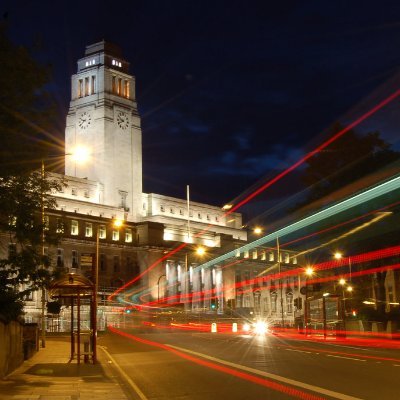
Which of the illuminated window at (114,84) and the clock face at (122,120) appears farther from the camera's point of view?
the illuminated window at (114,84)

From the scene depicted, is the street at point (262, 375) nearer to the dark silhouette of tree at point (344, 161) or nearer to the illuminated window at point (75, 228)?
the dark silhouette of tree at point (344, 161)

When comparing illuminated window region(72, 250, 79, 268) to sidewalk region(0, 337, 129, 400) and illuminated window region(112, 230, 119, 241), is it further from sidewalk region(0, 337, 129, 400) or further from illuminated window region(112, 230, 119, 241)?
sidewalk region(0, 337, 129, 400)

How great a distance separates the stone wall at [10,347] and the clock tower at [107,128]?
105620 millimetres

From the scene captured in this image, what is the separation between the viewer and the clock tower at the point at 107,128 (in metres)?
131

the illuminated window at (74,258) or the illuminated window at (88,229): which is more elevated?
the illuminated window at (88,229)

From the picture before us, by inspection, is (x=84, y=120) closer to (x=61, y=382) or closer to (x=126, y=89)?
(x=126, y=89)

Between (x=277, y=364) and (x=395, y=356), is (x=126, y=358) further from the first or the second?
(x=395, y=356)

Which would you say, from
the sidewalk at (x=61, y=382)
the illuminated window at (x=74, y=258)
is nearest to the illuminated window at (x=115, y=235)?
the illuminated window at (x=74, y=258)

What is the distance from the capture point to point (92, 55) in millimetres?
135375

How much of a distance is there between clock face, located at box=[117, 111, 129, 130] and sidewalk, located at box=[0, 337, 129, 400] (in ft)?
356

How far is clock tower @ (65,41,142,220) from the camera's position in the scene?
13112cm

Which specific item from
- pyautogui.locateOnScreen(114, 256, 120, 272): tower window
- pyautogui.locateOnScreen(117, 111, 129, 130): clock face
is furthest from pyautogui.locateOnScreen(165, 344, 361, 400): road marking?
pyautogui.locateOnScreen(117, 111, 129, 130): clock face

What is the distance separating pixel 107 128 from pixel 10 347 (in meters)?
111

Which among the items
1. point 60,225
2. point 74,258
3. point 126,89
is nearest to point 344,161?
point 60,225
